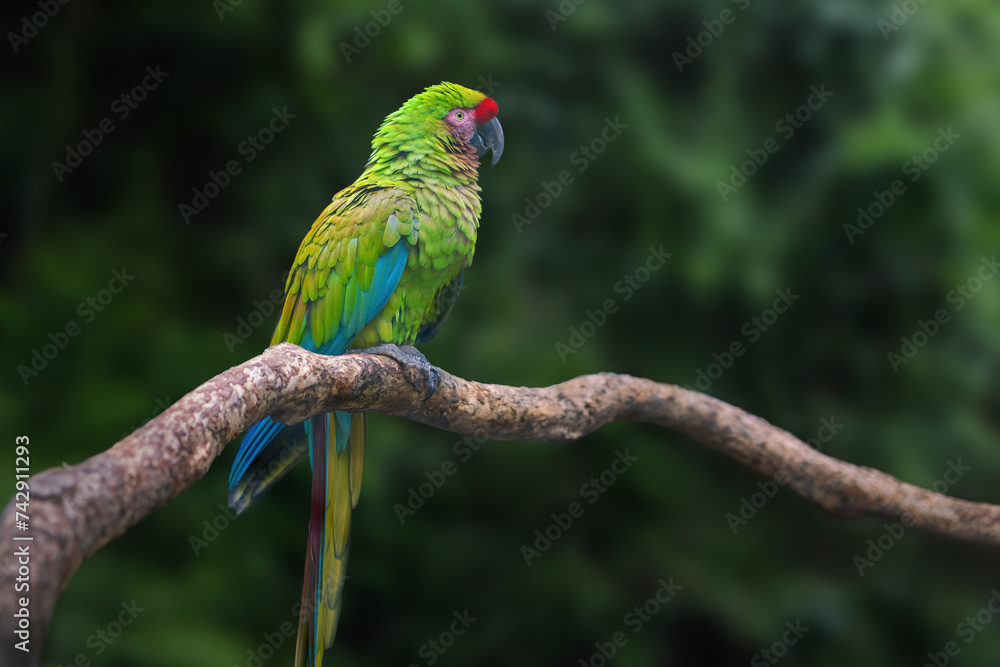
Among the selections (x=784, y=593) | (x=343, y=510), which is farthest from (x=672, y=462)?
(x=343, y=510)

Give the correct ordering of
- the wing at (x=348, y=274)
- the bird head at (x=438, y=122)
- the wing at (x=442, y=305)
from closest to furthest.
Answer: the wing at (x=348, y=274)
the bird head at (x=438, y=122)
the wing at (x=442, y=305)

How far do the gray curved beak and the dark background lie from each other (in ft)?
1.99

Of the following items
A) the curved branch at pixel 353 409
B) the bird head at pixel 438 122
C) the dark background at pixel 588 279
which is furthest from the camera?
the dark background at pixel 588 279

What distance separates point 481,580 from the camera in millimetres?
2924

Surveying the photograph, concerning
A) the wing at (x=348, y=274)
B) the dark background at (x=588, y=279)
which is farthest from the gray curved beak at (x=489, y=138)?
the dark background at (x=588, y=279)

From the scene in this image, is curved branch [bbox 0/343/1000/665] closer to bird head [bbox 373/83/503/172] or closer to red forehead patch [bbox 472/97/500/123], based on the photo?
bird head [bbox 373/83/503/172]

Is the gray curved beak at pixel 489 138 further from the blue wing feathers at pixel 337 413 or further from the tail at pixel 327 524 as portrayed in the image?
the tail at pixel 327 524

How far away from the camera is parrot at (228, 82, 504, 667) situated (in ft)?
5.62

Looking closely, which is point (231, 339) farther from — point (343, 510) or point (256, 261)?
point (343, 510)

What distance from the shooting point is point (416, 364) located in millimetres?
1741

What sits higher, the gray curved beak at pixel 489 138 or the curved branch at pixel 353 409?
the gray curved beak at pixel 489 138

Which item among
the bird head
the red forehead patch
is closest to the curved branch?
the bird head

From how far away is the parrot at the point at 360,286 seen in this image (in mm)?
1714

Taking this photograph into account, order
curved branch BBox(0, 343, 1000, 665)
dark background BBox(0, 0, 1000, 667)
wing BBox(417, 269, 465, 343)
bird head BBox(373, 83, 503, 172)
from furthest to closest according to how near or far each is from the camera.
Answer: dark background BBox(0, 0, 1000, 667)
wing BBox(417, 269, 465, 343)
bird head BBox(373, 83, 503, 172)
curved branch BBox(0, 343, 1000, 665)
